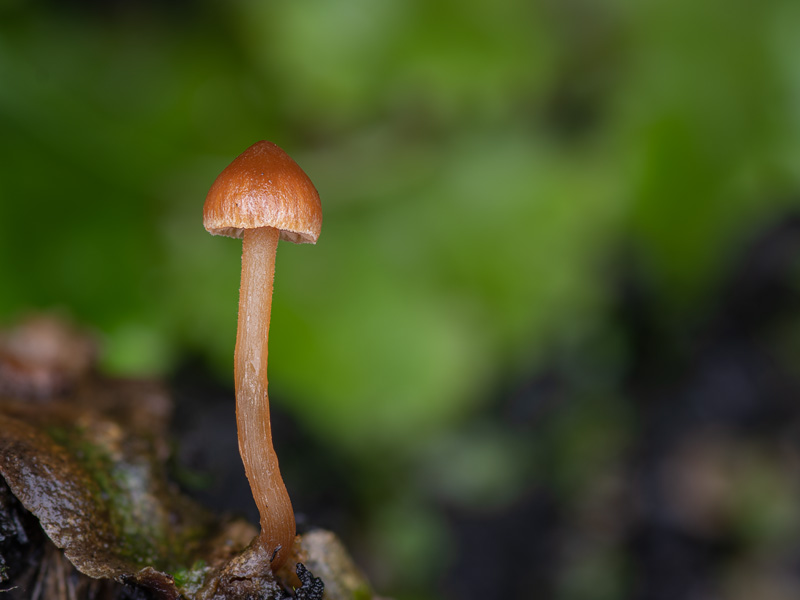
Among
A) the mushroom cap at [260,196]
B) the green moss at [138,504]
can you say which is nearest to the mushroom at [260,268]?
the mushroom cap at [260,196]

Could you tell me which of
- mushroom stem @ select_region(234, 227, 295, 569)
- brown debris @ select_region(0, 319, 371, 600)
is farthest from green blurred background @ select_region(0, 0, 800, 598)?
mushroom stem @ select_region(234, 227, 295, 569)

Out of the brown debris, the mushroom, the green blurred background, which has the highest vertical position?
the green blurred background

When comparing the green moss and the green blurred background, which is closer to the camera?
the green moss

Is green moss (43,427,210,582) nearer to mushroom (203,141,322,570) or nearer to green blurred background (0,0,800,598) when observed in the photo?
mushroom (203,141,322,570)

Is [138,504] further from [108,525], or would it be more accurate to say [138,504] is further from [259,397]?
[259,397]

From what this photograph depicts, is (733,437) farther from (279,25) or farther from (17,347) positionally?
(17,347)

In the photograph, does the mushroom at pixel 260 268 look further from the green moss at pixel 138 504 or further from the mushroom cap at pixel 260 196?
the green moss at pixel 138 504

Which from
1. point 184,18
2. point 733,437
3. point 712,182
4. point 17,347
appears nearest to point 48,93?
point 184,18
